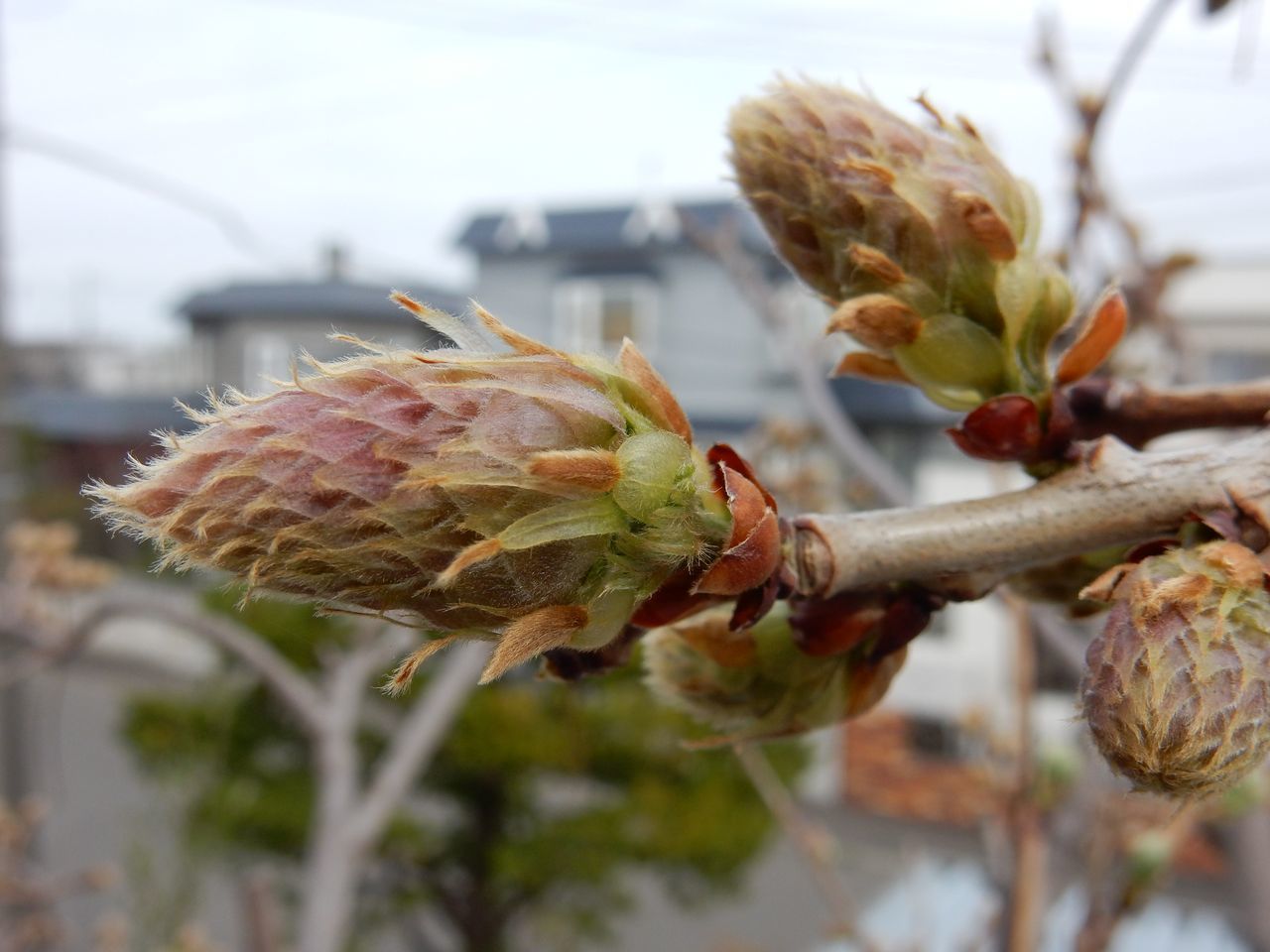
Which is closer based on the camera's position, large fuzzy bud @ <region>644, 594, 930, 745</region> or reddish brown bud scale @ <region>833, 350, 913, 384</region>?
large fuzzy bud @ <region>644, 594, 930, 745</region>

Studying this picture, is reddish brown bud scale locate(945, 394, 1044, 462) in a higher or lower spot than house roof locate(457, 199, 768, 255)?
higher

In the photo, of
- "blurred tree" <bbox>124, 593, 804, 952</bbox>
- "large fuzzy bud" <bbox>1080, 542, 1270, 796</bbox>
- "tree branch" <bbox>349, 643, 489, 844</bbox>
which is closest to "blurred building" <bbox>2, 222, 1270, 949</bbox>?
"blurred tree" <bbox>124, 593, 804, 952</bbox>

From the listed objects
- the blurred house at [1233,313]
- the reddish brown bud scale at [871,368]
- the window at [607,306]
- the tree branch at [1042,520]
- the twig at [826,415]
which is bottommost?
the window at [607,306]

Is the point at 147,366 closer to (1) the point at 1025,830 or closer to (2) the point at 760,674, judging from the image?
(1) the point at 1025,830

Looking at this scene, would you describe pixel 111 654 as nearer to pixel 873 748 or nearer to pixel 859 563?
pixel 873 748

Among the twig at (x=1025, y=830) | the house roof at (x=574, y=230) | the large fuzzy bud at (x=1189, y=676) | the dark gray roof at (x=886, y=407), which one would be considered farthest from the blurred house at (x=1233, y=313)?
the large fuzzy bud at (x=1189, y=676)

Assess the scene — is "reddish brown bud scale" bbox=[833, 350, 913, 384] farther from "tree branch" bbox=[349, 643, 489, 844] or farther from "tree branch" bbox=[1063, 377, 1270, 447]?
"tree branch" bbox=[349, 643, 489, 844]

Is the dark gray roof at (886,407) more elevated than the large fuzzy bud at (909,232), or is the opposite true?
the large fuzzy bud at (909,232)

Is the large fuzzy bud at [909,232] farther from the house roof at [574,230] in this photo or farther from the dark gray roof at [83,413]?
the dark gray roof at [83,413]
